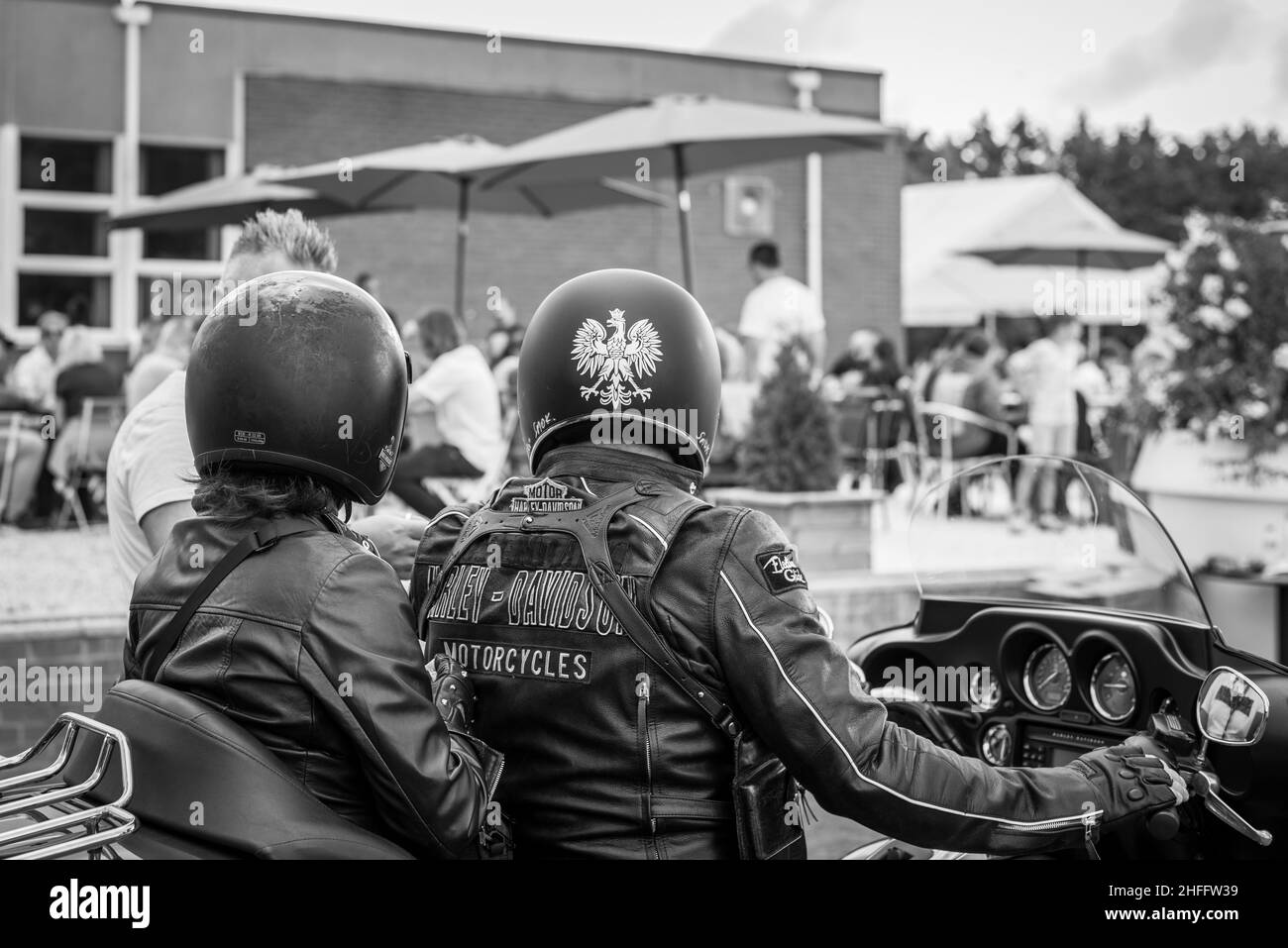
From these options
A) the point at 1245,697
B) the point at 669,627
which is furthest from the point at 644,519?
the point at 1245,697

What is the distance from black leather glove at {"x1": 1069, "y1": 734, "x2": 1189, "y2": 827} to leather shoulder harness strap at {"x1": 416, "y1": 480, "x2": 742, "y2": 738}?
59 centimetres

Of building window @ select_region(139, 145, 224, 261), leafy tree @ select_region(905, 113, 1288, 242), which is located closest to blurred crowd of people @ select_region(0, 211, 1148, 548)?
building window @ select_region(139, 145, 224, 261)

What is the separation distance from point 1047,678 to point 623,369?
1.16 m

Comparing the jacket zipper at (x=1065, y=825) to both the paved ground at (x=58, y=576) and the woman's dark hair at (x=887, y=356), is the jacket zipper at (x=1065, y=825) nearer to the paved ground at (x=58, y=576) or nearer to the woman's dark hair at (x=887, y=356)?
the paved ground at (x=58, y=576)

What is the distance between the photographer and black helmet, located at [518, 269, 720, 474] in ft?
7.97

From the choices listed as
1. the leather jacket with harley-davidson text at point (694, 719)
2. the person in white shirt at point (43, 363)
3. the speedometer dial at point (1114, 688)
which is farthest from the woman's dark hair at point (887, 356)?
the leather jacket with harley-davidson text at point (694, 719)

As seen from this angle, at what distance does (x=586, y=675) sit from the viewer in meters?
2.22

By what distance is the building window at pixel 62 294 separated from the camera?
16.6 m

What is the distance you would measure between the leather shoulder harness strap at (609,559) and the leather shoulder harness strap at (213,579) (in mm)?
385

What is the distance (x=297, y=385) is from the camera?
2225 millimetres

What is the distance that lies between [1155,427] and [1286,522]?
0.99 m

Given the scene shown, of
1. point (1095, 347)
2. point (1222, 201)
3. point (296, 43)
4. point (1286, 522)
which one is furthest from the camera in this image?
point (1222, 201)
